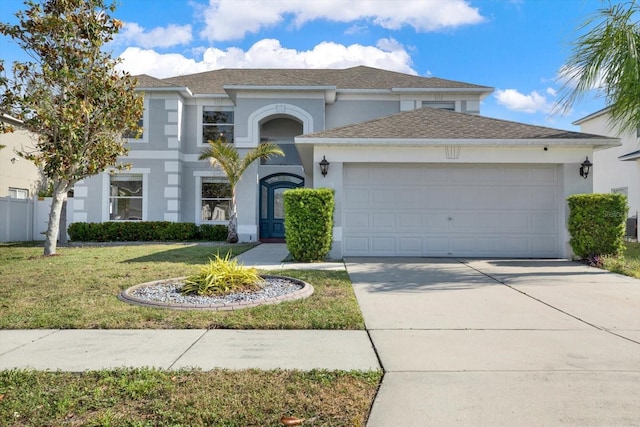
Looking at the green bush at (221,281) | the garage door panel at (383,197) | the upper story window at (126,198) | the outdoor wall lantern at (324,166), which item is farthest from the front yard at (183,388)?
the upper story window at (126,198)

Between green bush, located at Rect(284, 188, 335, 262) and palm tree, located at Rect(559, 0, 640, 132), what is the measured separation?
18.3 ft

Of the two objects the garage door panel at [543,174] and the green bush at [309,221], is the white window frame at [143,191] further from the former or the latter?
Answer: the garage door panel at [543,174]

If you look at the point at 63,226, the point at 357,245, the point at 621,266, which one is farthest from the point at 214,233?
the point at 621,266

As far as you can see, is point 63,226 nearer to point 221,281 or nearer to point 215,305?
point 221,281

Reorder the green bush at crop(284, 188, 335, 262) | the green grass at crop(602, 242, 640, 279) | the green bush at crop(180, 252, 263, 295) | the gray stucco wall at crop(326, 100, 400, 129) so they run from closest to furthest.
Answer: the green bush at crop(180, 252, 263, 295), the green grass at crop(602, 242, 640, 279), the green bush at crop(284, 188, 335, 262), the gray stucco wall at crop(326, 100, 400, 129)

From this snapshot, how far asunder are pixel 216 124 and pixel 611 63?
14192 millimetres

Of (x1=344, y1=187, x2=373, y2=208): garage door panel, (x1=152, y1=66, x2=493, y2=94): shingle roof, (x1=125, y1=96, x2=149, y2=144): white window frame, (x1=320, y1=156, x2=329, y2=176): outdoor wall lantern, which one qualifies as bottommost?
(x1=344, y1=187, x2=373, y2=208): garage door panel

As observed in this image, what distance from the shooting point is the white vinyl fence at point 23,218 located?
17.0 meters

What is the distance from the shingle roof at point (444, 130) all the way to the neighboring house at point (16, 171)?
14.2 meters

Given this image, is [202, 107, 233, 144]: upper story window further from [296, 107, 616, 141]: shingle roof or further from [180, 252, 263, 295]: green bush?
[180, 252, 263, 295]: green bush

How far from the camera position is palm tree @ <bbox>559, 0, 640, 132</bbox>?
8297mm

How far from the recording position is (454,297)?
22.2 ft

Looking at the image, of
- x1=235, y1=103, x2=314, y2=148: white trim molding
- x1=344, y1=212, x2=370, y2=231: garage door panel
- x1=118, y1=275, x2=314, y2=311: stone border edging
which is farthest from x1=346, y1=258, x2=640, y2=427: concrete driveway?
x1=235, y1=103, x2=314, y2=148: white trim molding

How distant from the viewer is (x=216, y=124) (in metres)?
18.5
